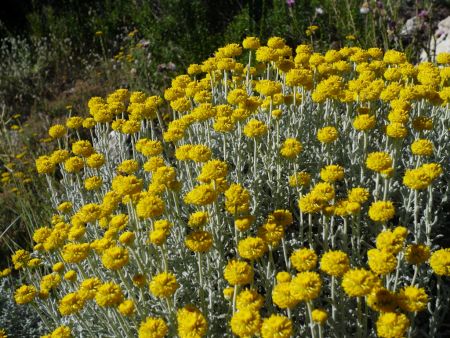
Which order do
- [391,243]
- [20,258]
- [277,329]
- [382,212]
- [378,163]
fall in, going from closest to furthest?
1. [277,329]
2. [391,243]
3. [382,212]
4. [378,163]
5. [20,258]

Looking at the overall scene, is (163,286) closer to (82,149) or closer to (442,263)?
(442,263)

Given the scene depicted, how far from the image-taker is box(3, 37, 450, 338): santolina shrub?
1919 millimetres

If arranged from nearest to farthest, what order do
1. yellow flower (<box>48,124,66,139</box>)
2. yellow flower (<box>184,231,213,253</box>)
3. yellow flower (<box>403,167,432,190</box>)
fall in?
1. yellow flower (<box>184,231,213,253</box>)
2. yellow flower (<box>403,167,432,190</box>)
3. yellow flower (<box>48,124,66,139</box>)

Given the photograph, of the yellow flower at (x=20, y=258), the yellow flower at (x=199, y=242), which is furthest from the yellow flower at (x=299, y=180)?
the yellow flower at (x=20, y=258)

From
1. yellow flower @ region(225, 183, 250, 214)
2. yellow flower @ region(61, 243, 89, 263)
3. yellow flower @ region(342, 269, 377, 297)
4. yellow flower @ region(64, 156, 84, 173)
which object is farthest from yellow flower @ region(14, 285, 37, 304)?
yellow flower @ region(342, 269, 377, 297)

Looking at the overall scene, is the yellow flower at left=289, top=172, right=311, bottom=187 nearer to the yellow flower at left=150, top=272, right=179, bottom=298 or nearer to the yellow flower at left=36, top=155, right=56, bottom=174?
the yellow flower at left=150, top=272, right=179, bottom=298

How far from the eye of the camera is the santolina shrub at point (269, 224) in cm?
192

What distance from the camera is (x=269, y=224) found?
2162 millimetres

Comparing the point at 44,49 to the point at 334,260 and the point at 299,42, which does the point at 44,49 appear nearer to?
the point at 299,42

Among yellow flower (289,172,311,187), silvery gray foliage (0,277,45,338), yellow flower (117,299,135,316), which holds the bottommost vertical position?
silvery gray foliage (0,277,45,338)

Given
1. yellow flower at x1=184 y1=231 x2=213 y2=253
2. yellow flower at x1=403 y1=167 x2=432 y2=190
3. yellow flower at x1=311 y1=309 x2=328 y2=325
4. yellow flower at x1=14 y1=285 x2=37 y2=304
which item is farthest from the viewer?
yellow flower at x1=14 y1=285 x2=37 y2=304

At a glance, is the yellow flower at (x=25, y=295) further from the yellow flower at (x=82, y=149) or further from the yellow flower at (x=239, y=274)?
the yellow flower at (x=239, y=274)

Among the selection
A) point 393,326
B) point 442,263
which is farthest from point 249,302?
point 442,263

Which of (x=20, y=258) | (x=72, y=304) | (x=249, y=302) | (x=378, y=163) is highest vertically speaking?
(x=378, y=163)
